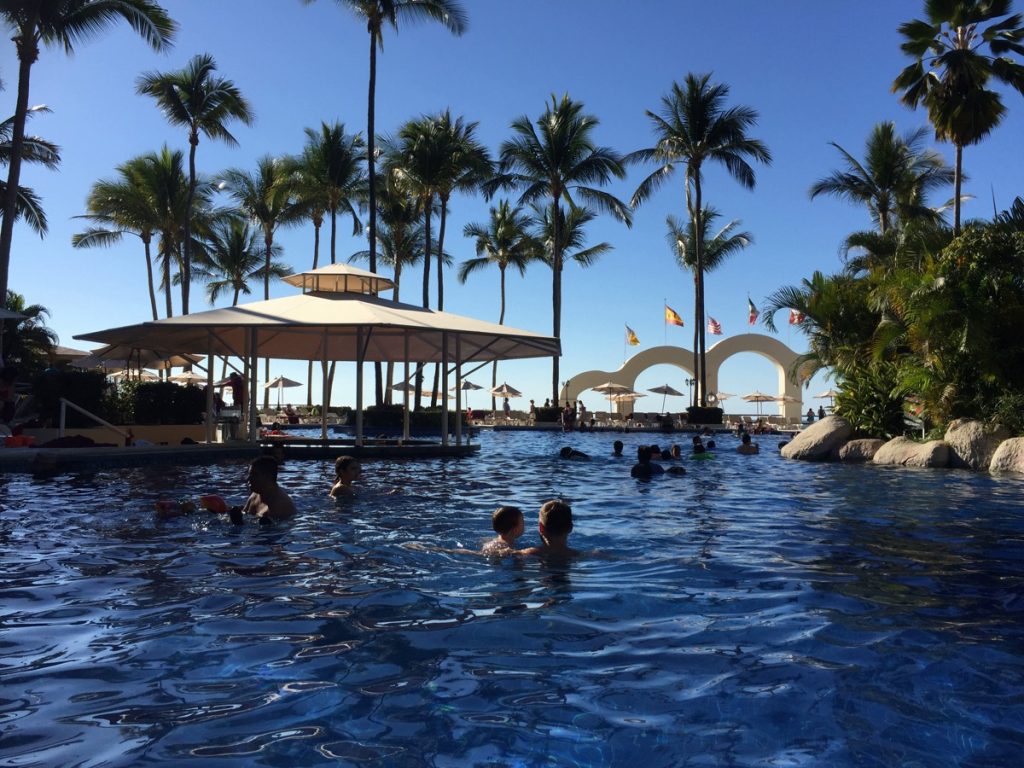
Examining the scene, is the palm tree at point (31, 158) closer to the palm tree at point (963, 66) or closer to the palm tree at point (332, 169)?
the palm tree at point (332, 169)

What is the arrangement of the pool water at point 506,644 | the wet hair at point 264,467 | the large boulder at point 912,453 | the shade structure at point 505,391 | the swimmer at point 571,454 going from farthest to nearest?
1. the shade structure at point 505,391
2. the swimmer at point 571,454
3. the large boulder at point 912,453
4. the wet hair at point 264,467
5. the pool water at point 506,644

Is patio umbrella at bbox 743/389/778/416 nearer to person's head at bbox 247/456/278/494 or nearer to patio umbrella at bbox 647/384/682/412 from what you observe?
patio umbrella at bbox 647/384/682/412

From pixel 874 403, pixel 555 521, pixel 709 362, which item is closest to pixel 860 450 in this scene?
pixel 874 403

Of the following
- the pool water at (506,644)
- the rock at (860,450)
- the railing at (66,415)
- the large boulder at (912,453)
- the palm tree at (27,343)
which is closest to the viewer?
the pool water at (506,644)

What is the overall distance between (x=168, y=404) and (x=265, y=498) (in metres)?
12.4

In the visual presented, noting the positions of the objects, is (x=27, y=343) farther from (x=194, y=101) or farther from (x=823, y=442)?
(x=823, y=442)

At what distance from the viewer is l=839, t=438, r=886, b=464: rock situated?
17.8m

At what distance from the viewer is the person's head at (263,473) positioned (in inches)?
290

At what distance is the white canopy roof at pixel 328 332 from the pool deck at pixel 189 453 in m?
2.04

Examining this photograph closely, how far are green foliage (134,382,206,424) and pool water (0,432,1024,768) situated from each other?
1039 cm

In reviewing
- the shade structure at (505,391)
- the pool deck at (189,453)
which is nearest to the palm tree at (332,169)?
the shade structure at (505,391)

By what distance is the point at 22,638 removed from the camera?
13.1ft

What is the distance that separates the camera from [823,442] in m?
19.0

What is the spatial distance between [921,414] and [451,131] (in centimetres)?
2487
